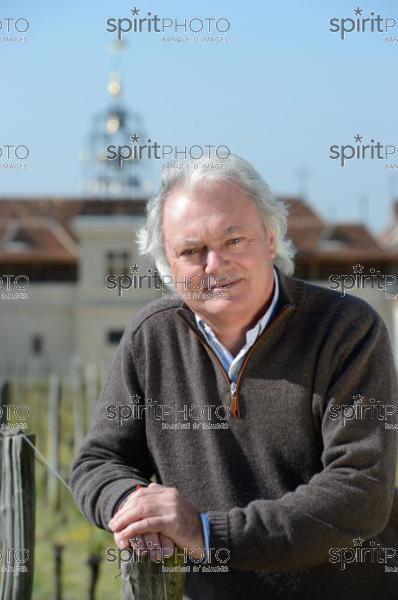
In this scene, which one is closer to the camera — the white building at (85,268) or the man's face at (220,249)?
the man's face at (220,249)

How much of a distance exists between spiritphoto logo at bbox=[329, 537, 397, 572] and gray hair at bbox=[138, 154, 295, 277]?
0.67m

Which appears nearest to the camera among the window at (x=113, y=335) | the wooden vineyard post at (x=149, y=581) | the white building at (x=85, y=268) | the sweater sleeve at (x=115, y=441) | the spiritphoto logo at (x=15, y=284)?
the wooden vineyard post at (x=149, y=581)

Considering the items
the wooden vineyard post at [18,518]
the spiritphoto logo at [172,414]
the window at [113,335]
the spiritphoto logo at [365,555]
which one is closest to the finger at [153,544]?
the spiritphoto logo at [172,414]

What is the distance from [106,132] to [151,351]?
30789 mm

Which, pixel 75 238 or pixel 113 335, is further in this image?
pixel 75 238

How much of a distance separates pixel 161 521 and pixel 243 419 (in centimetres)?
30

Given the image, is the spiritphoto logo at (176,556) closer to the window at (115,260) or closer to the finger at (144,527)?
the finger at (144,527)

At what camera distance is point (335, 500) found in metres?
2.01

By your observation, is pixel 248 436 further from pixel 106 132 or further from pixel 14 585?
pixel 106 132

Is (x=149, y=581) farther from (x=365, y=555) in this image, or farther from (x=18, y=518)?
(x=18, y=518)

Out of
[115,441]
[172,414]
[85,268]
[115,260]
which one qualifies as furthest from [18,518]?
[85,268]

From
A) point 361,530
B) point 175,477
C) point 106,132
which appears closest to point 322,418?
point 361,530

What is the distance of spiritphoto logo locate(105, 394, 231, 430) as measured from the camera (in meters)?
2.21

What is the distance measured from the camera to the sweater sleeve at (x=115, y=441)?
7.41 feet
